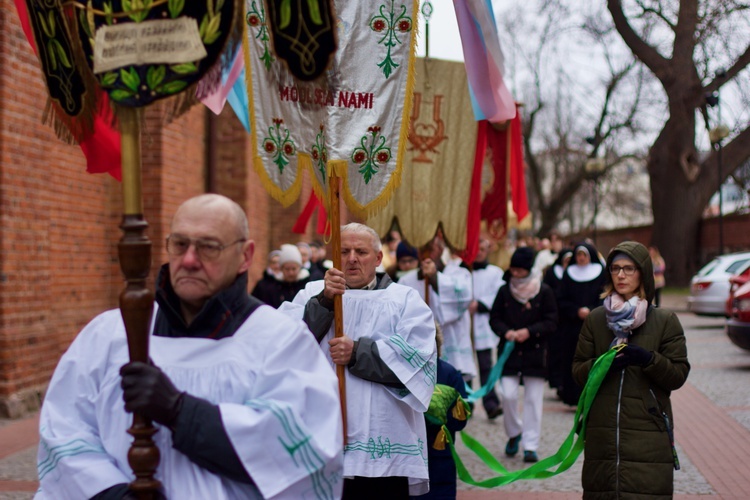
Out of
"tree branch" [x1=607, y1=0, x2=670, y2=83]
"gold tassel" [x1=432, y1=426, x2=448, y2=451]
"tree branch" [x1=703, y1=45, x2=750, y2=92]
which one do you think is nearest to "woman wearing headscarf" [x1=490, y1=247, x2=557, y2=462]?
"gold tassel" [x1=432, y1=426, x2=448, y2=451]

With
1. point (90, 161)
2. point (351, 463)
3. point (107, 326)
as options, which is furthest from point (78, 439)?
point (351, 463)

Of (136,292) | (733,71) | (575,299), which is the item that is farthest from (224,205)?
(733,71)

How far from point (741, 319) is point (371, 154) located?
395 inches

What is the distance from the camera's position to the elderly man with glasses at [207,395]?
107 inches

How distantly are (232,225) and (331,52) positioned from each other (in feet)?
2.68

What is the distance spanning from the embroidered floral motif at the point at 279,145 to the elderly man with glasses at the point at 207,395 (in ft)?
5.58

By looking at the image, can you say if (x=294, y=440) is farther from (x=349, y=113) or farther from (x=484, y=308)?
(x=484, y=308)

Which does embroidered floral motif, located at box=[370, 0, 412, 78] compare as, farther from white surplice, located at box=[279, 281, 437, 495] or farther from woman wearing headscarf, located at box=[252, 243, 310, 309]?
woman wearing headscarf, located at box=[252, 243, 310, 309]

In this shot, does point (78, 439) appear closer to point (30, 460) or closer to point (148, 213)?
point (30, 460)

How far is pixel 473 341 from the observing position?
33.8 ft

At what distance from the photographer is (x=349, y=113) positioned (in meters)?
4.60

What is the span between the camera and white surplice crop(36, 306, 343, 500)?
275cm

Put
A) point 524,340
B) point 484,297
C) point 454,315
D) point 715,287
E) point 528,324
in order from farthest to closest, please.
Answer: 1. point 715,287
2. point 484,297
3. point 454,315
4. point 528,324
5. point 524,340

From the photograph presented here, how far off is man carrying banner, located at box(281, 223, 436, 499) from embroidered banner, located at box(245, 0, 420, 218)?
14.0 inches
